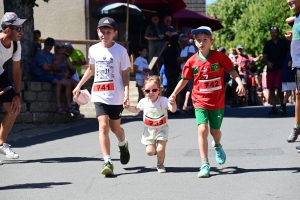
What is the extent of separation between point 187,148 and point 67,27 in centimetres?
1466

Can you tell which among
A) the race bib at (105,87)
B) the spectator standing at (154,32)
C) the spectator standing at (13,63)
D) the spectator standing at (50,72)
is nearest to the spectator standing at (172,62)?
the spectator standing at (154,32)

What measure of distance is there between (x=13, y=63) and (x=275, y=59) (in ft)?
25.6

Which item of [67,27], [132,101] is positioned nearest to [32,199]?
[132,101]

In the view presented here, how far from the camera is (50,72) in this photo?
16016 mm

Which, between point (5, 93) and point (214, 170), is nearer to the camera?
point (214, 170)

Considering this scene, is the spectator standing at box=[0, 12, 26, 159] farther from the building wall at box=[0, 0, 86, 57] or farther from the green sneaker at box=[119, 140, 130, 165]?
the building wall at box=[0, 0, 86, 57]

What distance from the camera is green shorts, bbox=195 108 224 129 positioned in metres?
8.59

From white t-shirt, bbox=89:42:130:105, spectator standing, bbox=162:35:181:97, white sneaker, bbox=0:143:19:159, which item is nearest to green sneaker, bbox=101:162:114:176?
white t-shirt, bbox=89:42:130:105

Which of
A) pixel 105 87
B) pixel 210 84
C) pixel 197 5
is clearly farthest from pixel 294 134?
pixel 197 5

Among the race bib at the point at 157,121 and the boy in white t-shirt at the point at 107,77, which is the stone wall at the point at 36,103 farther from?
the race bib at the point at 157,121

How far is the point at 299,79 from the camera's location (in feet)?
30.9

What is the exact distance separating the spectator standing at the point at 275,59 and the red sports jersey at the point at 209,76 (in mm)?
7749

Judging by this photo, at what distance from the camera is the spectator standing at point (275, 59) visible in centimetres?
1617

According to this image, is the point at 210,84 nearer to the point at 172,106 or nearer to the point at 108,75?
the point at 172,106
